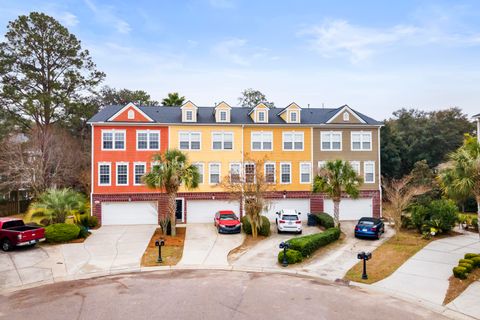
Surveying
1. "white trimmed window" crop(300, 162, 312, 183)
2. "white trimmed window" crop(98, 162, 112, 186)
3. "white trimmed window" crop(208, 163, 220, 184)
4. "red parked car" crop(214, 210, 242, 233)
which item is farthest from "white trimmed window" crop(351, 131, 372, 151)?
"white trimmed window" crop(98, 162, 112, 186)

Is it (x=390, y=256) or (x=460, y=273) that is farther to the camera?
(x=390, y=256)

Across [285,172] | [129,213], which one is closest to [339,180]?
[285,172]

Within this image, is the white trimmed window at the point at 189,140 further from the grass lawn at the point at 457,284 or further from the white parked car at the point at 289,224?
the grass lawn at the point at 457,284

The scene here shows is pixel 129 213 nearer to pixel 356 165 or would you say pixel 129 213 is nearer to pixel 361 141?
pixel 356 165

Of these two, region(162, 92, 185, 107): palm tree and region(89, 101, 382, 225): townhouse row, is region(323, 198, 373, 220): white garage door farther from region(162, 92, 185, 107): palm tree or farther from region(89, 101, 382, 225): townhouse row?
region(162, 92, 185, 107): palm tree

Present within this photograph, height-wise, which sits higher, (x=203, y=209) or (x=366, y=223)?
(x=203, y=209)

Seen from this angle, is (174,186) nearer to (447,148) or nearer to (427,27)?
(427,27)

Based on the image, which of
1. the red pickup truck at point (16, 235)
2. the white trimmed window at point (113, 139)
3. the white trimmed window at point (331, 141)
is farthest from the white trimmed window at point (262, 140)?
the red pickup truck at point (16, 235)
